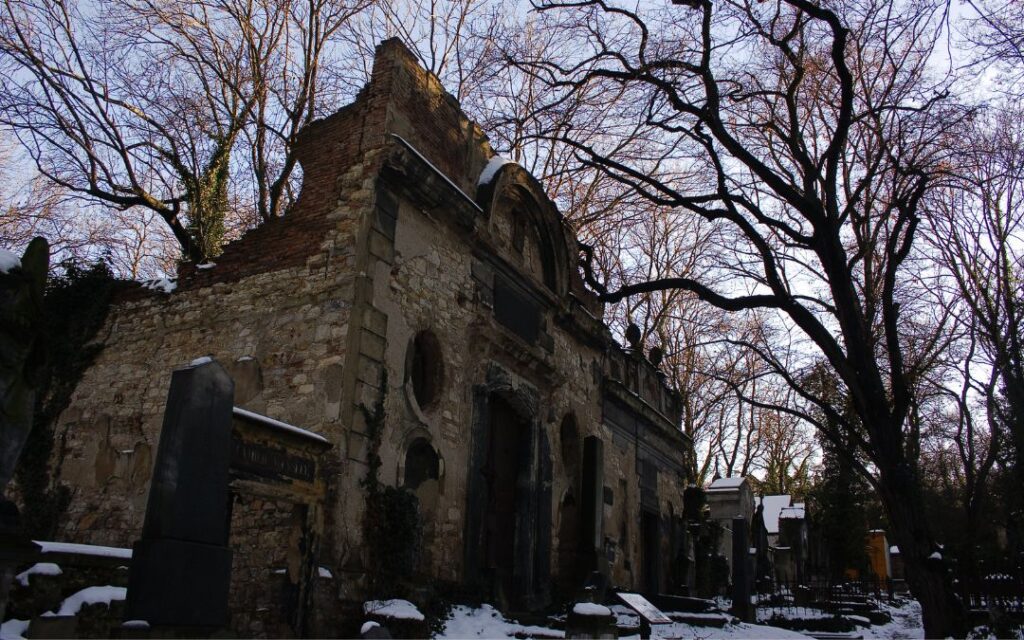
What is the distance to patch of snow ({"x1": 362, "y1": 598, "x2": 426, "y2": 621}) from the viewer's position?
26.2ft

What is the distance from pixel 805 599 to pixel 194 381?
1900 cm

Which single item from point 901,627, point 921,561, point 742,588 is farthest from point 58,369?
point 901,627

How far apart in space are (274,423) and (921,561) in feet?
24.3

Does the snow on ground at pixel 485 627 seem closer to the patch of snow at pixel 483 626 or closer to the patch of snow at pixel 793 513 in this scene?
the patch of snow at pixel 483 626

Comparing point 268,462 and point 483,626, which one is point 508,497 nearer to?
point 483,626

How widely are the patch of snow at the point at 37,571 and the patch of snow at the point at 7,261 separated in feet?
8.19

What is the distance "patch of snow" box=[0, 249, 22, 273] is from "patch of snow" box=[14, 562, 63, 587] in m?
2.50

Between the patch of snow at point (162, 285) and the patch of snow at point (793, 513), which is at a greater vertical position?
the patch of snow at point (162, 285)

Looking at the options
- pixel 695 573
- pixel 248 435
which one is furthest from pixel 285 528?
pixel 695 573

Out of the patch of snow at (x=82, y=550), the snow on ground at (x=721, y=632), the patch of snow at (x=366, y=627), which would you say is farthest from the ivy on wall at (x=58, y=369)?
the snow on ground at (x=721, y=632)

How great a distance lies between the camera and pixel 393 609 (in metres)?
8.10

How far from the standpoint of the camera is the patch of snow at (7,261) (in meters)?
5.23

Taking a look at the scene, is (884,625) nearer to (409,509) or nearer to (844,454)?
(844,454)

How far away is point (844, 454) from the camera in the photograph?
10352mm
